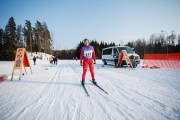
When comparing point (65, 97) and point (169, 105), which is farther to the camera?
point (65, 97)

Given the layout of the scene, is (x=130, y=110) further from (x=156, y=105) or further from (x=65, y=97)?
(x=65, y=97)

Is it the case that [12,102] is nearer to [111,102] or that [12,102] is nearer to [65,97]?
[65,97]

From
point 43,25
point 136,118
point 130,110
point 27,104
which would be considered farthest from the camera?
point 43,25

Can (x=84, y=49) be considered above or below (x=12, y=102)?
above

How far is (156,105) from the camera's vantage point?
3113mm

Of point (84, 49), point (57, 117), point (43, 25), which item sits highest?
point (43, 25)

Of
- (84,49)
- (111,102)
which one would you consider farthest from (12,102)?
(84,49)

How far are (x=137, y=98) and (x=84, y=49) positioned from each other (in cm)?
322

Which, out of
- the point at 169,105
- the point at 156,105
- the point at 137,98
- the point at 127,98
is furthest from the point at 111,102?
the point at 169,105

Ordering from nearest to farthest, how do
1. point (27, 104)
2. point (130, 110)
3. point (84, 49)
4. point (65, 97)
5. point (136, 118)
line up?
point (136, 118) → point (130, 110) → point (27, 104) → point (65, 97) → point (84, 49)

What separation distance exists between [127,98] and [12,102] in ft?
10.5

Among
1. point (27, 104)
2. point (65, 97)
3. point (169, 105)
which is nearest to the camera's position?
point (169, 105)

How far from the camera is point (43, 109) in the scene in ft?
9.80

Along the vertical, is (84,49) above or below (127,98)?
above
